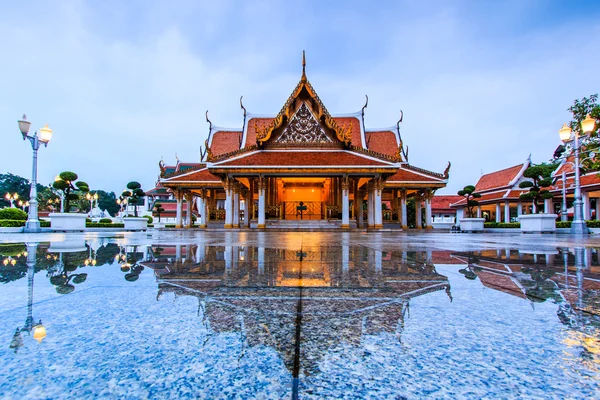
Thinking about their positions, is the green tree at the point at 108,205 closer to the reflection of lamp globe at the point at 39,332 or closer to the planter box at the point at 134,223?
the planter box at the point at 134,223

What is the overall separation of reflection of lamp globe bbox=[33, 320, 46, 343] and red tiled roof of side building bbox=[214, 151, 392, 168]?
14.8m

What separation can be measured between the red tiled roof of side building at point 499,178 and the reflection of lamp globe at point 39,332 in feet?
117

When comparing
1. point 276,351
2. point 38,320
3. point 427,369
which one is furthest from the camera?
point 38,320

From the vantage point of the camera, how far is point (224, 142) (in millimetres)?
25562

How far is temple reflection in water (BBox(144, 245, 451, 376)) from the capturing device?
3.35 ft

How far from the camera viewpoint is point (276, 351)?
0.91 m

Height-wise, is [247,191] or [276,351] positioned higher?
[247,191]

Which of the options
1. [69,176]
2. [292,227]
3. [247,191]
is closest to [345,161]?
[292,227]

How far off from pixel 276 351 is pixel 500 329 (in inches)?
30.6

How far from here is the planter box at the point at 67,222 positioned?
13.6 meters

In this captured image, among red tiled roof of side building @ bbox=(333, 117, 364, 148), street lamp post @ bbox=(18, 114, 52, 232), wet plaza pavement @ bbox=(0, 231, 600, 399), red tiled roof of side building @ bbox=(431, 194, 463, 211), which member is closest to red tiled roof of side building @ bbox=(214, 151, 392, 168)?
red tiled roof of side building @ bbox=(333, 117, 364, 148)

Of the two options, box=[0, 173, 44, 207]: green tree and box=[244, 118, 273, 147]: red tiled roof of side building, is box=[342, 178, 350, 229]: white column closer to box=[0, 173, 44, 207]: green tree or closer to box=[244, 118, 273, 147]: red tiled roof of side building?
box=[244, 118, 273, 147]: red tiled roof of side building

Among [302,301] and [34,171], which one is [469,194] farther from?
[34,171]

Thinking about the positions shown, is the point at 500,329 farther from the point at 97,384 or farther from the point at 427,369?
the point at 97,384
